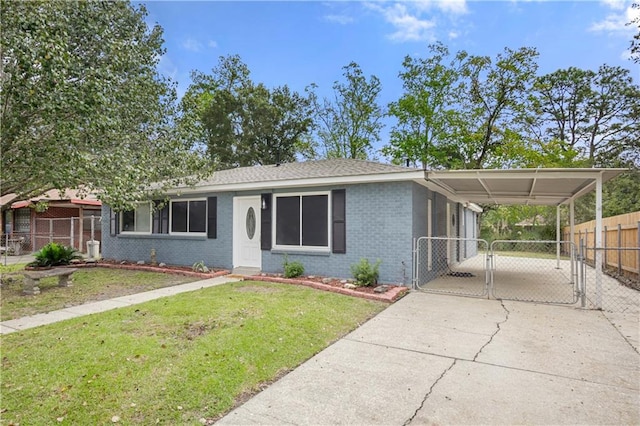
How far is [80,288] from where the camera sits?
8.00 metres

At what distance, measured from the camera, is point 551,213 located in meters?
26.4

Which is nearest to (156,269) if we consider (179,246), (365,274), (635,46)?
(179,246)

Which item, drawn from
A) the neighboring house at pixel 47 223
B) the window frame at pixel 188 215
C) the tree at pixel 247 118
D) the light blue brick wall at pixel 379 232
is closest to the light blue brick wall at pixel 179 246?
the window frame at pixel 188 215

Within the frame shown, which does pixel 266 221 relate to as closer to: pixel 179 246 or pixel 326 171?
pixel 326 171

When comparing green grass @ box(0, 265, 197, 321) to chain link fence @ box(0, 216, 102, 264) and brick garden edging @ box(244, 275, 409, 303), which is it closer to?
brick garden edging @ box(244, 275, 409, 303)

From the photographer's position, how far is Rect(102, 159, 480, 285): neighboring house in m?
7.99

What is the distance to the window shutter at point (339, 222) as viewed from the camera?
849 cm

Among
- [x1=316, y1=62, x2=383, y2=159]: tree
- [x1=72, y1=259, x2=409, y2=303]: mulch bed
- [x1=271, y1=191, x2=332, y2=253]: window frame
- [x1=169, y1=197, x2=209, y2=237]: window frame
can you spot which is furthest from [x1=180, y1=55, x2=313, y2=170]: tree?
[x1=271, y1=191, x2=332, y2=253]: window frame

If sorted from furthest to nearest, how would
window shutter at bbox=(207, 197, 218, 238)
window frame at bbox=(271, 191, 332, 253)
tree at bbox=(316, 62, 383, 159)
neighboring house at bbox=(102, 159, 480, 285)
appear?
tree at bbox=(316, 62, 383, 159) → window shutter at bbox=(207, 197, 218, 238) → window frame at bbox=(271, 191, 332, 253) → neighboring house at bbox=(102, 159, 480, 285)

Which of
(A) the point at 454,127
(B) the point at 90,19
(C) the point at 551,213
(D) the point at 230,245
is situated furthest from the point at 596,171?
(C) the point at 551,213

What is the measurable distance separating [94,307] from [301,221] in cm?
476

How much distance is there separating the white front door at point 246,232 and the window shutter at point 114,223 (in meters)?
5.33

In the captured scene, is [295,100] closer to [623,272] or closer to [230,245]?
[230,245]

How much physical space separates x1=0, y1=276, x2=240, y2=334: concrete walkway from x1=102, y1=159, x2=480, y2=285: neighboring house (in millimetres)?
1877
